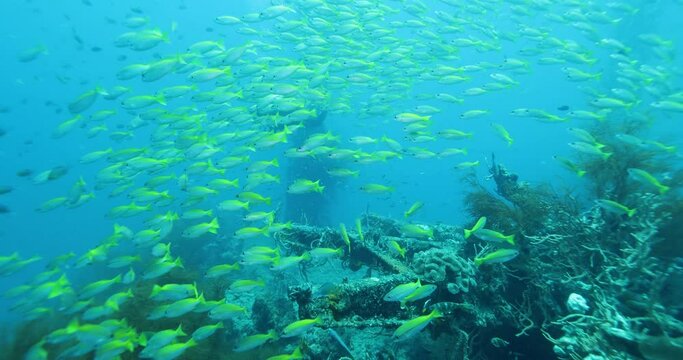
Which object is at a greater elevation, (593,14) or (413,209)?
(593,14)

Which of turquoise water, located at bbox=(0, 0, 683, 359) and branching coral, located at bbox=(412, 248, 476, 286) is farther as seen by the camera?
branching coral, located at bbox=(412, 248, 476, 286)

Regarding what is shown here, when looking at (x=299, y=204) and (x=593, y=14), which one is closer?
(x=593, y=14)

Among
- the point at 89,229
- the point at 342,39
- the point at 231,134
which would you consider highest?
the point at 342,39

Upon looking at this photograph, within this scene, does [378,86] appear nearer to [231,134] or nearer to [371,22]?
[371,22]

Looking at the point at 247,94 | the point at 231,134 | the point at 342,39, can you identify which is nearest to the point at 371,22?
the point at 342,39

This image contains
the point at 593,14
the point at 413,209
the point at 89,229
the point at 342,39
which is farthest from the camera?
the point at 89,229

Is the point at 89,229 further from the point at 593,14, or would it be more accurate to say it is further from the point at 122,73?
the point at 593,14

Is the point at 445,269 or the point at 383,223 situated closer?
the point at 445,269

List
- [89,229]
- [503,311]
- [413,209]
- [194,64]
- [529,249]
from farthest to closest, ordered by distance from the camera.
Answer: [89,229]
[194,64]
[413,209]
[529,249]
[503,311]

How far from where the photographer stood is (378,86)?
50.8ft

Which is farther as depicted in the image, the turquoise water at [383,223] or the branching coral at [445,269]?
the branching coral at [445,269]

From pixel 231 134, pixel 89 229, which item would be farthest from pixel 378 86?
pixel 89 229

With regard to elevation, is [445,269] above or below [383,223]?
above

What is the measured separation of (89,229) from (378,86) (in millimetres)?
79446
